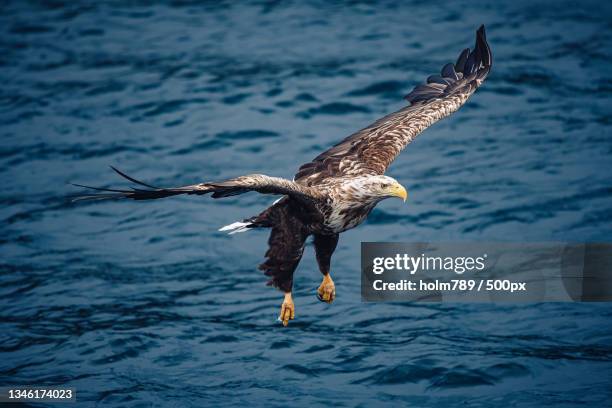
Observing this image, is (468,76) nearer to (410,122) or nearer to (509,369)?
(410,122)

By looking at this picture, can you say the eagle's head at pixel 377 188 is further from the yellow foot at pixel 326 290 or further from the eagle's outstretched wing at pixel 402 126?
the yellow foot at pixel 326 290

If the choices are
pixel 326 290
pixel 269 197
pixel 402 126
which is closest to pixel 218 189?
pixel 326 290

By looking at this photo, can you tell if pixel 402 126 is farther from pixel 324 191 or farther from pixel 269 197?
pixel 269 197

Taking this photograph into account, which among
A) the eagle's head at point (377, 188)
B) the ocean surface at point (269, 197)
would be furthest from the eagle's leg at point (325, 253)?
the ocean surface at point (269, 197)

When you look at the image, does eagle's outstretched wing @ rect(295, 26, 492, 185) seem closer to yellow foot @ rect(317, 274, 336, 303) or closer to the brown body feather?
the brown body feather

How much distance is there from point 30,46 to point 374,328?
10.7m

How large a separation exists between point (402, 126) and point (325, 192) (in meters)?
1.65

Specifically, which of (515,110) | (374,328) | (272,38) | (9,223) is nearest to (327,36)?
(272,38)

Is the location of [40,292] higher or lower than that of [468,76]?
lower

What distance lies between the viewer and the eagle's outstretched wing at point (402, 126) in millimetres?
9539

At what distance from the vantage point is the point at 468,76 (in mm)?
11141

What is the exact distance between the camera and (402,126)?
10.2 metres

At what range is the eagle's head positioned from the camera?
28.7 ft

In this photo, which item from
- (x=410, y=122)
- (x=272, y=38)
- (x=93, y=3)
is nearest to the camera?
(x=410, y=122)
